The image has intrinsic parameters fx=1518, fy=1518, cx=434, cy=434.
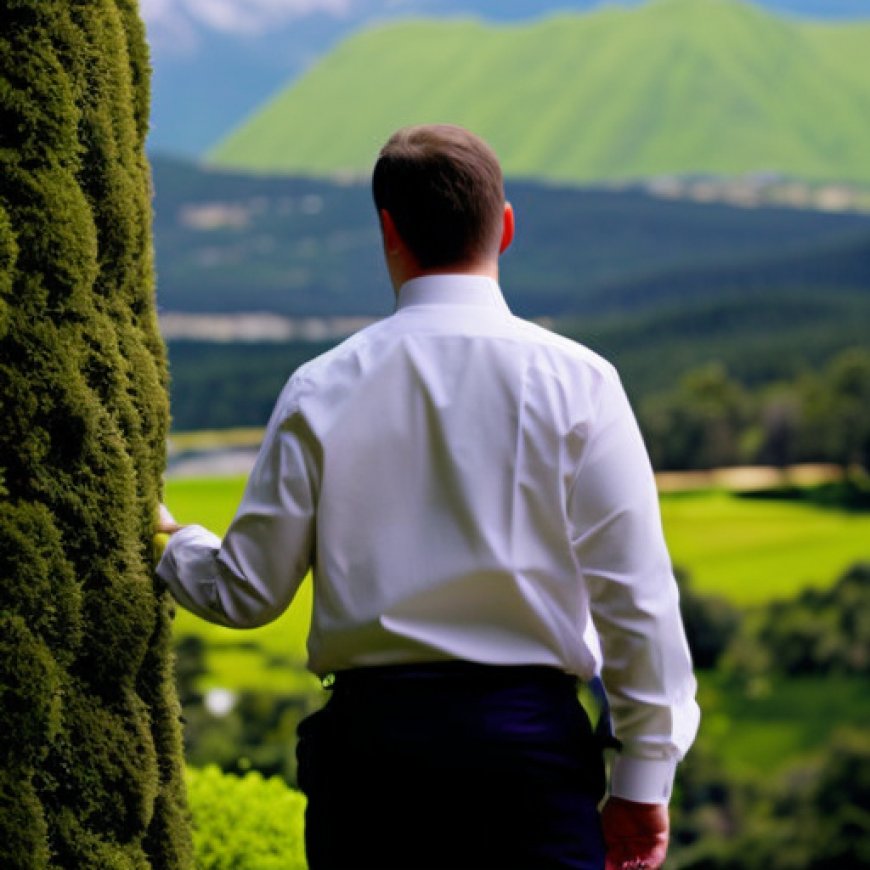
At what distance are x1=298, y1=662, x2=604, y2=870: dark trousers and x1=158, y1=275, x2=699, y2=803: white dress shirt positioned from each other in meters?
0.05

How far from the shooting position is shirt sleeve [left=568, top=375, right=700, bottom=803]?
2.21 m

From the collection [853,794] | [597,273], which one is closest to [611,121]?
[597,273]

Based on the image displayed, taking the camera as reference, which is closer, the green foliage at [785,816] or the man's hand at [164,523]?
the man's hand at [164,523]

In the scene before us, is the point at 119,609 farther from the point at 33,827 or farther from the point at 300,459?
the point at 300,459

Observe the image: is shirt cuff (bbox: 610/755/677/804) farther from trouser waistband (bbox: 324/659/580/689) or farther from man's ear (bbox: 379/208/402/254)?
man's ear (bbox: 379/208/402/254)

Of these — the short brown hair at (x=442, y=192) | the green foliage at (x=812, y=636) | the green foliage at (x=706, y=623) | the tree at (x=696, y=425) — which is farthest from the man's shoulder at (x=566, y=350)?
the tree at (x=696, y=425)

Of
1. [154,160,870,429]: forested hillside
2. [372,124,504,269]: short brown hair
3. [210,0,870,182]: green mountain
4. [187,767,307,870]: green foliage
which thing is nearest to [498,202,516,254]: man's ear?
[372,124,504,269]: short brown hair

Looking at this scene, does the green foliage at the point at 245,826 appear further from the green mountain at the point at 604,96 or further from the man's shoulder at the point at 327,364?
the green mountain at the point at 604,96

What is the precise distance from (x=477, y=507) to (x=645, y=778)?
50 cm

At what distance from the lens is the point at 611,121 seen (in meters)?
78.8

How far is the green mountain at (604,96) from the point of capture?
76.1m

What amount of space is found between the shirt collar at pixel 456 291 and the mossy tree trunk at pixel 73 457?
83cm

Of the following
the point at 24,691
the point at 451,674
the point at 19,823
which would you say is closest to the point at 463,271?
the point at 451,674

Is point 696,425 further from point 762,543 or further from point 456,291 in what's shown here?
point 456,291
